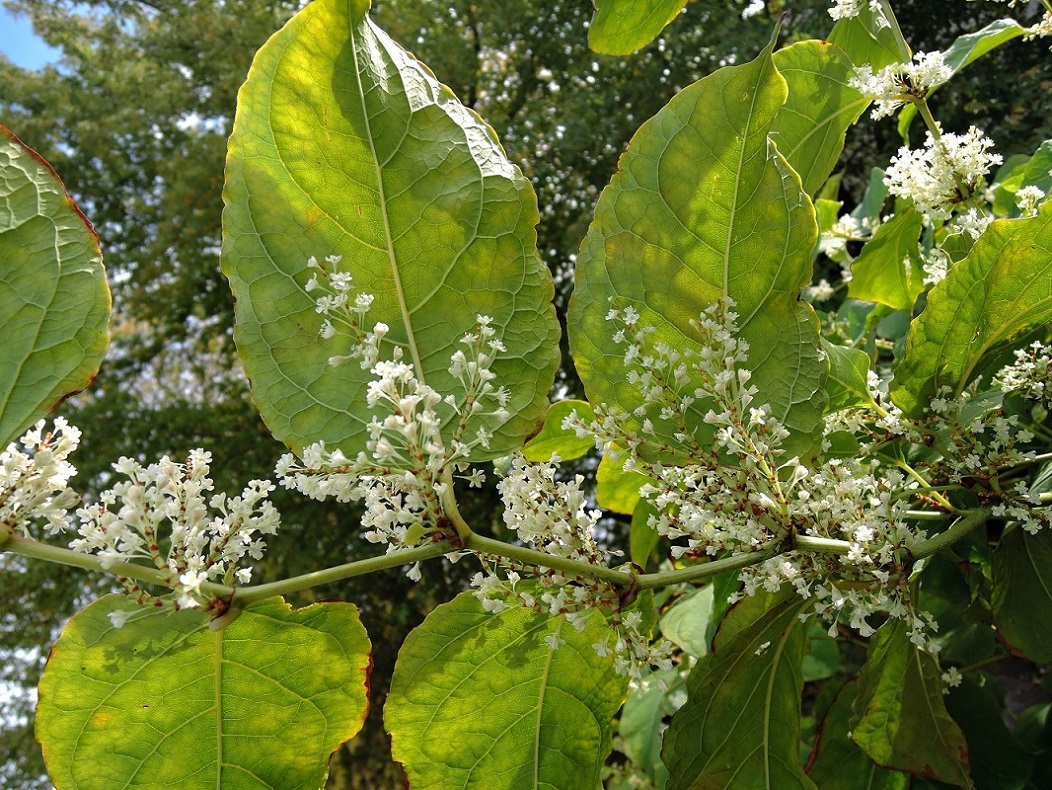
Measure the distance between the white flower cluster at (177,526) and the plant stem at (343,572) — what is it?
17 millimetres

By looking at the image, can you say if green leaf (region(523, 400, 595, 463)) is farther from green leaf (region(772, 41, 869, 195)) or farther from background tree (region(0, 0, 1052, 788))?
background tree (region(0, 0, 1052, 788))

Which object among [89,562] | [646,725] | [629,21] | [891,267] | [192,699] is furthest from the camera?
[646,725]

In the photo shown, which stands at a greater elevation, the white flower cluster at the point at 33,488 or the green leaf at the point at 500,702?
the white flower cluster at the point at 33,488

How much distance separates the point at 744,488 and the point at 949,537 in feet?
0.58

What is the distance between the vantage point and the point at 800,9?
5.19 m

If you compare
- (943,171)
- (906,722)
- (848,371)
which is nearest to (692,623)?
(906,722)

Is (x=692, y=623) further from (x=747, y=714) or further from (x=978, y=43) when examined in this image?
(x=978, y=43)

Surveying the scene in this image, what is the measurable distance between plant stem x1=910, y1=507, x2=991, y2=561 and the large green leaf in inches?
A: 11.5

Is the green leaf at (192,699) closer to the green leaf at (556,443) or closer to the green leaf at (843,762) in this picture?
the green leaf at (556,443)

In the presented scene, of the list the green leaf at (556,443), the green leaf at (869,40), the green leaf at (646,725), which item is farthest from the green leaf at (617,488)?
the green leaf at (646,725)

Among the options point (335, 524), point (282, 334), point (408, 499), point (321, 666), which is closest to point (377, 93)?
point (282, 334)

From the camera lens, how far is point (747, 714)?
0.75 meters

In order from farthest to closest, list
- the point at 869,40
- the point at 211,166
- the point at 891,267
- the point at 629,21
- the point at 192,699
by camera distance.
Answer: the point at 211,166, the point at 891,267, the point at 869,40, the point at 629,21, the point at 192,699

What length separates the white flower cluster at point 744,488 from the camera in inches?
22.5
